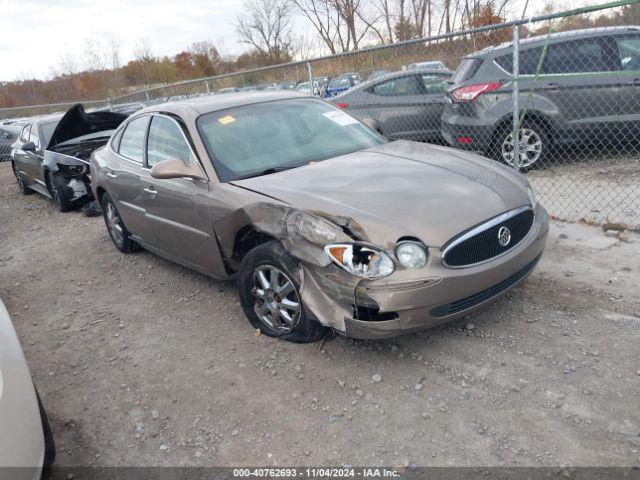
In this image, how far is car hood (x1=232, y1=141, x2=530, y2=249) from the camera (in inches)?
117

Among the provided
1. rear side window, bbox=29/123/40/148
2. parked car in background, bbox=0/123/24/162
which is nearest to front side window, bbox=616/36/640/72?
rear side window, bbox=29/123/40/148

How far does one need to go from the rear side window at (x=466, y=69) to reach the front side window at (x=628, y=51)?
5.40ft

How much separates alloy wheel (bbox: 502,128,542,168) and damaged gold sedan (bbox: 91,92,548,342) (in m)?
2.94

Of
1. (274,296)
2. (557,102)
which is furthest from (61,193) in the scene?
(557,102)

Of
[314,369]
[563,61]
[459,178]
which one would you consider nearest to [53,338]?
[314,369]

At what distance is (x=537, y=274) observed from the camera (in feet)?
13.6

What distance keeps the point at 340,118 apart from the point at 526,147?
3360mm

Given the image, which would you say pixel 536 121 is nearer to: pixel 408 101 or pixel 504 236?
pixel 408 101

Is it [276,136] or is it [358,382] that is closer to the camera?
[358,382]

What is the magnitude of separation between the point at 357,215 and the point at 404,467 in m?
1.35

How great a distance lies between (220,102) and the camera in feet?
14.3

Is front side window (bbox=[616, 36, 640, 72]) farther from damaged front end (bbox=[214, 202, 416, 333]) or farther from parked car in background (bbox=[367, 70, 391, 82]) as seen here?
damaged front end (bbox=[214, 202, 416, 333])

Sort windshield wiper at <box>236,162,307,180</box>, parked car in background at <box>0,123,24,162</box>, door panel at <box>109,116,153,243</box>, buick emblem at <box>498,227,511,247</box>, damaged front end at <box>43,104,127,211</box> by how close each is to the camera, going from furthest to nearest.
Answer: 1. parked car in background at <box>0,123,24,162</box>
2. damaged front end at <box>43,104,127,211</box>
3. door panel at <box>109,116,153,243</box>
4. windshield wiper at <box>236,162,307,180</box>
5. buick emblem at <box>498,227,511,247</box>

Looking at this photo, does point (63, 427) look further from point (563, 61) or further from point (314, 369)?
point (563, 61)
